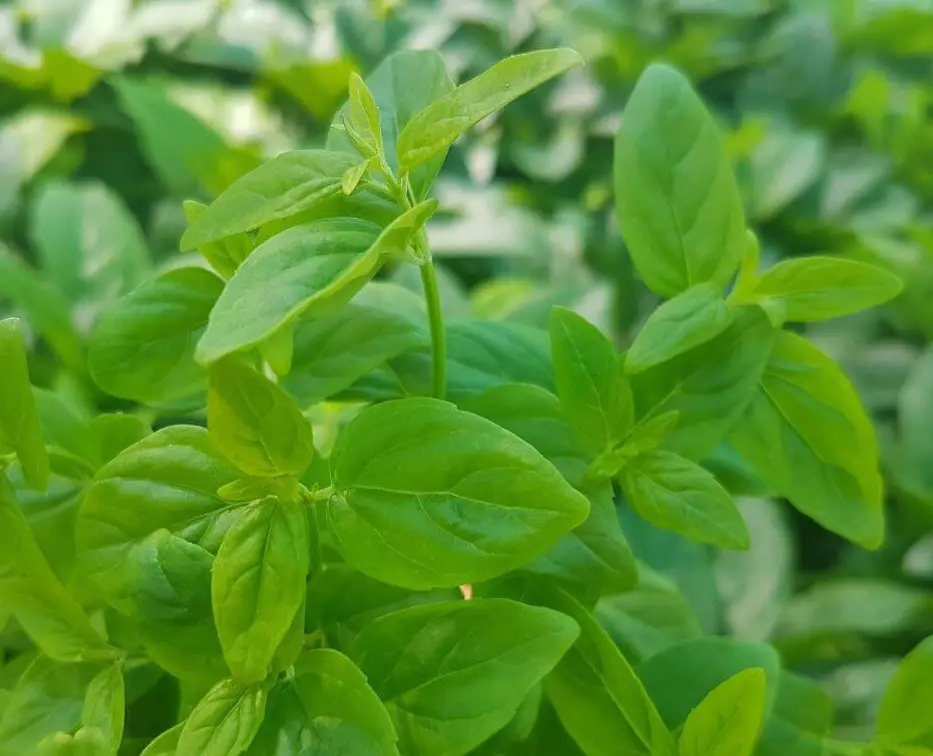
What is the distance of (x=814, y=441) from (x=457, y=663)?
17 centimetres

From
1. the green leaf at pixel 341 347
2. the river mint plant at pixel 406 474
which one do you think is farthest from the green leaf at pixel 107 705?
the green leaf at pixel 341 347

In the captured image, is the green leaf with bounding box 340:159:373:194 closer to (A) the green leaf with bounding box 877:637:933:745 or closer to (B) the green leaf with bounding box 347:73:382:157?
(B) the green leaf with bounding box 347:73:382:157

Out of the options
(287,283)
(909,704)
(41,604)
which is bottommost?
(909,704)

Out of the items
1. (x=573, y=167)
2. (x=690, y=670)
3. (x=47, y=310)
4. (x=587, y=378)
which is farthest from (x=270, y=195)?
(x=573, y=167)

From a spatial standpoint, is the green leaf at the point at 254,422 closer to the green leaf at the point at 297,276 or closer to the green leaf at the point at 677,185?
the green leaf at the point at 297,276

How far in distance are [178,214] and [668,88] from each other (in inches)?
19.8

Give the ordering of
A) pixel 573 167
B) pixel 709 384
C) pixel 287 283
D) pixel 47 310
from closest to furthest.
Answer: pixel 287 283 < pixel 709 384 < pixel 47 310 < pixel 573 167

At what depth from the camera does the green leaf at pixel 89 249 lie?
0.56 m

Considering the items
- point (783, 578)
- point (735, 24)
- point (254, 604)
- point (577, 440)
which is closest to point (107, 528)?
point (254, 604)

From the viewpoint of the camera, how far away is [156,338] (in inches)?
11.8

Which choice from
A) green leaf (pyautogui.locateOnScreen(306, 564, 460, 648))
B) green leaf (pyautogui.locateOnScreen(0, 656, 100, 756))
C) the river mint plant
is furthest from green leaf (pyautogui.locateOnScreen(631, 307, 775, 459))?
green leaf (pyautogui.locateOnScreen(0, 656, 100, 756))

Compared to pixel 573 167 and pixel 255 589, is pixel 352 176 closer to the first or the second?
pixel 255 589

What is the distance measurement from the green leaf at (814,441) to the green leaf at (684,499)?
0.05 metres

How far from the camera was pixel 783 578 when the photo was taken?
63cm
